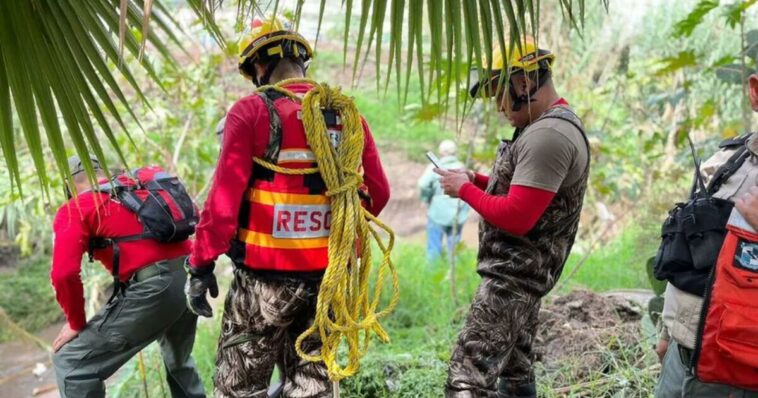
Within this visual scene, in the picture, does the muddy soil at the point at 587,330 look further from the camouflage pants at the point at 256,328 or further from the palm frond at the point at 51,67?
the palm frond at the point at 51,67

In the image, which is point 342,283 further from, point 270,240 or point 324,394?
point 324,394

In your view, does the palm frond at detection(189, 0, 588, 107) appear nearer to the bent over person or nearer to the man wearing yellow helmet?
the man wearing yellow helmet

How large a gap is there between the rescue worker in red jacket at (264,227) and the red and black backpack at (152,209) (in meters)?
0.69

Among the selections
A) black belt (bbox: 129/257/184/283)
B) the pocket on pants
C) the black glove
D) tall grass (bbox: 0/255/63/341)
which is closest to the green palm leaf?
the black glove

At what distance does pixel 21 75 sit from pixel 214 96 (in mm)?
4191

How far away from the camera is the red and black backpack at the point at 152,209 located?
10.1ft

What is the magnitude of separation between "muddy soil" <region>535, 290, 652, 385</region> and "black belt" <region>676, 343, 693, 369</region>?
162cm

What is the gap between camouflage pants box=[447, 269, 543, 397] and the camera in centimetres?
263

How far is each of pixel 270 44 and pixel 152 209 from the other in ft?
3.34

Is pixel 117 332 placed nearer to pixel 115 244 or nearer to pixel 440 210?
pixel 115 244

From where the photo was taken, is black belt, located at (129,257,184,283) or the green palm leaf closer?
the green palm leaf

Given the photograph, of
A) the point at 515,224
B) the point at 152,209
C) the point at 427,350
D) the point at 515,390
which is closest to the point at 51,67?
the point at 152,209

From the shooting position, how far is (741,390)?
1.78m

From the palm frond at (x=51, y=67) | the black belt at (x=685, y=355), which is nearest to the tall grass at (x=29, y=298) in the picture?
the palm frond at (x=51, y=67)
